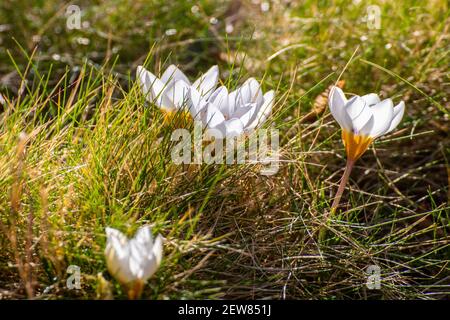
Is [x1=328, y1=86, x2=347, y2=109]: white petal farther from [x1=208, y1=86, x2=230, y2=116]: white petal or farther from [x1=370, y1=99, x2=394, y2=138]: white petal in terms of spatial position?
[x1=208, y1=86, x2=230, y2=116]: white petal

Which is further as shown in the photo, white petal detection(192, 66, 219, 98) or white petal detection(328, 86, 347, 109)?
white petal detection(192, 66, 219, 98)

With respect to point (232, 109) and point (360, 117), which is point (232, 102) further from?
point (360, 117)

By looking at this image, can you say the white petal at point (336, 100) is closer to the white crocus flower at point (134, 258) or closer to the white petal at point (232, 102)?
the white petal at point (232, 102)

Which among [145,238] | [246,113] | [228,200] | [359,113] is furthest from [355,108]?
[145,238]

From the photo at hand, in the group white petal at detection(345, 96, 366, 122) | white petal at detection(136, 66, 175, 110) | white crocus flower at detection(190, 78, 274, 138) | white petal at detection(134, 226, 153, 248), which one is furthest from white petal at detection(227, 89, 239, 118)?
white petal at detection(134, 226, 153, 248)

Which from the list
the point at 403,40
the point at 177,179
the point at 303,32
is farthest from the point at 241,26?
the point at 177,179
